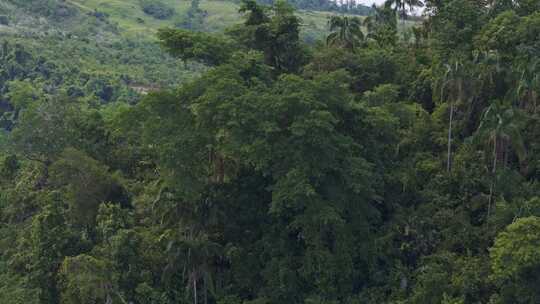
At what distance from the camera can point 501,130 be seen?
36688 millimetres

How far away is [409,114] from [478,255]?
9898 mm

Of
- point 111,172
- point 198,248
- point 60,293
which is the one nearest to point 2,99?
point 111,172

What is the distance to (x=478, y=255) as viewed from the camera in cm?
3656

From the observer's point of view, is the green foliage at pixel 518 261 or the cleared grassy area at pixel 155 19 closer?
the green foliage at pixel 518 261

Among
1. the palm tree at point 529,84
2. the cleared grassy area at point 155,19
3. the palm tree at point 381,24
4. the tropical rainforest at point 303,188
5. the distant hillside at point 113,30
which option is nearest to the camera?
the tropical rainforest at point 303,188

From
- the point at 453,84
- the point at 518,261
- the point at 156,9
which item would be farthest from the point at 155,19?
the point at 518,261

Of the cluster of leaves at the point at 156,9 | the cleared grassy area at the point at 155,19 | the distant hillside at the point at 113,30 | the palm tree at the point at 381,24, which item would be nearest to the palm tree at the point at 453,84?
the palm tree at the point at 381,24

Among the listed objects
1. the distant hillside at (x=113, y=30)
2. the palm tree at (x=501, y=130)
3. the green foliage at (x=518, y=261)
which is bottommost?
the distant hillside at (x=113, y=30)

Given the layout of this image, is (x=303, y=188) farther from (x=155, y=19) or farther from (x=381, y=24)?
(x=155, y=19)

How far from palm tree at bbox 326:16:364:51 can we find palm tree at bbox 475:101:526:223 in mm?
18964

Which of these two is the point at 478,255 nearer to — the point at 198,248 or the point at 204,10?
the point at 198,248

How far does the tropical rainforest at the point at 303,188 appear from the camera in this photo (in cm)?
3597

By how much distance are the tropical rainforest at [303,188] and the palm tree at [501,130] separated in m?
0.09

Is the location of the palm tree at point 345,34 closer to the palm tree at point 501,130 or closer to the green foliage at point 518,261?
the palm tree at point 501,130
